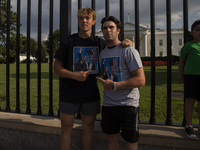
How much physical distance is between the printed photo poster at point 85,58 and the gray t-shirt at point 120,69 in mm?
177

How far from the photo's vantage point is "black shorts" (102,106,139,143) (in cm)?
168

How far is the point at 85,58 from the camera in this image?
6.37ft

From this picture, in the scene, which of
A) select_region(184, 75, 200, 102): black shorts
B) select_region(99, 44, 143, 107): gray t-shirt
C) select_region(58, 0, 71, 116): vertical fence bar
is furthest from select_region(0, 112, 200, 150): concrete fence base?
select_region(58, 0, 71, 116): vertical fence bar

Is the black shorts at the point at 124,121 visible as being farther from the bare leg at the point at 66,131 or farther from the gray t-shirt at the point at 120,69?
the bare leg at the point at 66,131

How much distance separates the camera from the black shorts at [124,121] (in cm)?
168

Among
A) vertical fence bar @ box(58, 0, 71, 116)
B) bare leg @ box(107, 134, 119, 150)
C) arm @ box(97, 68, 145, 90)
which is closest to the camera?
arm @ box(97, 68, 145, 90)

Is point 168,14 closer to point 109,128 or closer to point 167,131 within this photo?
point 167,131

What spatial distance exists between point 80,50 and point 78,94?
46 centimetres

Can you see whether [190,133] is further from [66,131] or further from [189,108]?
[66,131]

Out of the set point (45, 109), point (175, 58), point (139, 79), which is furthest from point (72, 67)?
point (175, 58)

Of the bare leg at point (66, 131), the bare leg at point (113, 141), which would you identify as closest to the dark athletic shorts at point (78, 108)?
the bare leg at point (66, 131)

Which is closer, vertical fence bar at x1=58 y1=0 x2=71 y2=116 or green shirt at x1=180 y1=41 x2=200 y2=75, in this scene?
green shirt at x1=180 y1=41 x2=200 y2=75

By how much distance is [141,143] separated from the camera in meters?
2.00

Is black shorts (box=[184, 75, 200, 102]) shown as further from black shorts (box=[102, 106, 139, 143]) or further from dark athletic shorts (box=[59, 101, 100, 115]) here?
dark athletic shorts (box=[59, 101, 100, 115])
